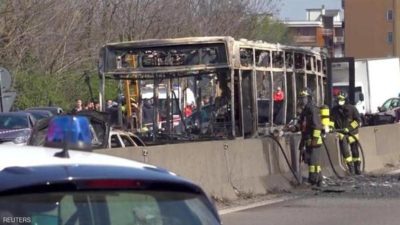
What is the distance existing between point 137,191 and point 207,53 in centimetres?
1507

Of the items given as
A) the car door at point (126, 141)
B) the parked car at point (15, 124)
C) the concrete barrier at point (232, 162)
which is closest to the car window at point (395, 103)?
the parked car at point (15, 124)

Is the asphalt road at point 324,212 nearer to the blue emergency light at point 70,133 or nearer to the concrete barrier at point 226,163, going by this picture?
the concrete barrier at point 226,163

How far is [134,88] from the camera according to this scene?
67.4ft

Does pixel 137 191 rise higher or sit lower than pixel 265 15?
lower

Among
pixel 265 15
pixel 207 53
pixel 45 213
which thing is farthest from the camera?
pixel 265 15

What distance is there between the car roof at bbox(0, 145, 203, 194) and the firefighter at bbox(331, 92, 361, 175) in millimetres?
17216

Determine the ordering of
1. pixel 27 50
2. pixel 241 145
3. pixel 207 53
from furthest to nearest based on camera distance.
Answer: pixel 27 50
pixel 207 53
pixel 241 145

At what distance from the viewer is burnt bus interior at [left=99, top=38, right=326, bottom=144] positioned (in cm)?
1958

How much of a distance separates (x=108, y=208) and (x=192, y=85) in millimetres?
15804

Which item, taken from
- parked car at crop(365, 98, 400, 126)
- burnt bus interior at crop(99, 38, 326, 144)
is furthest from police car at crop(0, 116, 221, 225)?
parked car at crop(365, 98, 400, 126)

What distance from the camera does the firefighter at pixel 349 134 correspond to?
72.3 ft

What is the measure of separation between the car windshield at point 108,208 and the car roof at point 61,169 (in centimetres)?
6

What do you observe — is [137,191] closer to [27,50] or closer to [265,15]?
[27,50]

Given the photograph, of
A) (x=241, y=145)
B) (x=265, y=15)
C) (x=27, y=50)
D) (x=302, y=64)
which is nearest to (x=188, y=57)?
(x=241, y=145)
